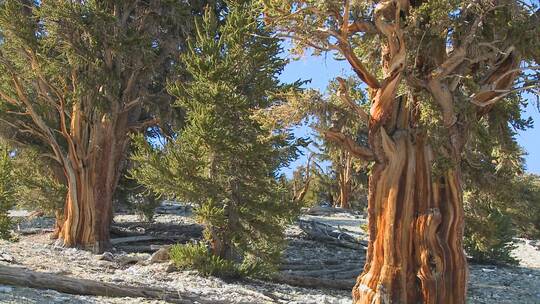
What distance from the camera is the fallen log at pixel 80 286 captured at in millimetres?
7473

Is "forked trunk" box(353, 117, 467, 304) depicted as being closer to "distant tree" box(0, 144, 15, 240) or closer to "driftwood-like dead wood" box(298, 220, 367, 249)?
"distant tree" box(0, 144, 15, 240)

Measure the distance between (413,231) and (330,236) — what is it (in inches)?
379

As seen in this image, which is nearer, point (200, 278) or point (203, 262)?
point (200, 278)

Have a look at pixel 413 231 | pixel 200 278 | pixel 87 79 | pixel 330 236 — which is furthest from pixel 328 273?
pixel 87 79

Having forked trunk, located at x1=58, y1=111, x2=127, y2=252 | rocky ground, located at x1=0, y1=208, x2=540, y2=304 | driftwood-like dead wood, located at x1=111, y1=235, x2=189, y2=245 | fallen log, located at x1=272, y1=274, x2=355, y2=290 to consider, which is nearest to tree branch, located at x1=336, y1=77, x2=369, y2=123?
rocky ground, located at x1=0, y1=208, x2=540, y2=304

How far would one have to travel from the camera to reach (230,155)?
35.1 ft

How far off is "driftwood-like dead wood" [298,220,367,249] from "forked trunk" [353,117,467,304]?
8742mm

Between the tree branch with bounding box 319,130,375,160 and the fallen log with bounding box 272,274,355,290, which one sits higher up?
the tree branch with bounding box 319,130,375,160

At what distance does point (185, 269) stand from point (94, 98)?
5293 millimetres

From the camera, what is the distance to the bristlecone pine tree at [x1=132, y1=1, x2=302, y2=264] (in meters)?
10.5

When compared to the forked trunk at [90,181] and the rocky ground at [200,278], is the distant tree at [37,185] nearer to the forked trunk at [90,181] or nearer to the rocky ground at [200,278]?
the forked trunk at [90,181]

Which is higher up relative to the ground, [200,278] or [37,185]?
[37,185]

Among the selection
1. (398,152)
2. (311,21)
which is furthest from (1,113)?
(398,152)

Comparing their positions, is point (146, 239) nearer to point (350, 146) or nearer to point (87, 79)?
point (87, 79)
